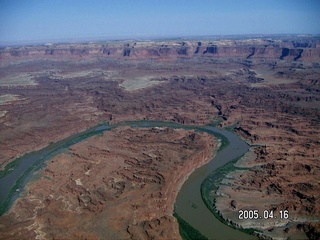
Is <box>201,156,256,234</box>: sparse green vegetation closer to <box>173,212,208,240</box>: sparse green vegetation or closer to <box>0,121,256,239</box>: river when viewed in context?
<box>0,121,256,239</box>: river

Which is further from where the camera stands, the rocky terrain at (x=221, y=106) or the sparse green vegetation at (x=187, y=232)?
the rocky terrain at (x=221, y=106)

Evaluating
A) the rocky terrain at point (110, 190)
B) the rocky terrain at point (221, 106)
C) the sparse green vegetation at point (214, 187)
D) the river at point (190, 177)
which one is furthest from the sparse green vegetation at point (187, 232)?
the rocky terrain at point (221, 106)

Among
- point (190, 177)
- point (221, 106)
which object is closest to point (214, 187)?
point (190, 177)

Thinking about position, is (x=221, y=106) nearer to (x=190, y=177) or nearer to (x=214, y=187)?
(x=190, y=177)

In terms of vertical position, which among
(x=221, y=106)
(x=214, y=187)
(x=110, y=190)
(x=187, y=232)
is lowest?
(x=187, y=232)

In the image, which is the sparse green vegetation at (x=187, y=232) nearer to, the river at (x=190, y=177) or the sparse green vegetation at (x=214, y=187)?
the river at (x=190, y=177)
